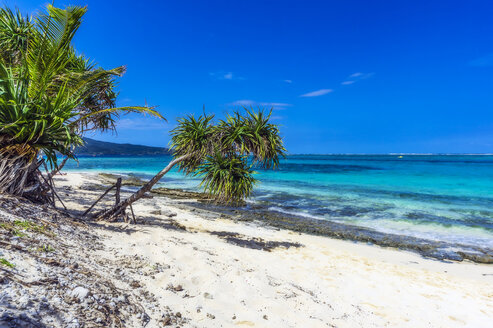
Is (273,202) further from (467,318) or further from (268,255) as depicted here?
(467,318)

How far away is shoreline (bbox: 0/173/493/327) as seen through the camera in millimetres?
3082

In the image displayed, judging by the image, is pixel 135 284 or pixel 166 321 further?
pixel 135 284

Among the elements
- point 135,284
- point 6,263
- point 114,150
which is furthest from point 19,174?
point 114,150

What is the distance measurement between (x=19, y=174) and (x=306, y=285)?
5200 mm

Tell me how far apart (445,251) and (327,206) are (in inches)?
266

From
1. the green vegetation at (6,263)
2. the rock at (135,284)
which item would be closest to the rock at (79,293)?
the green vegetation at (6,263)

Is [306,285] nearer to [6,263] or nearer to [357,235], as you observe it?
[6,263]

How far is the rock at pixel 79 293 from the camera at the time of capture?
2408mm

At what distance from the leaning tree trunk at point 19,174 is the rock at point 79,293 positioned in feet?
9.76

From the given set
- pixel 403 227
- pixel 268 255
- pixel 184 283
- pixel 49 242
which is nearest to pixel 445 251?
pixel 403 227

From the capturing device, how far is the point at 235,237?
8195 millimetres

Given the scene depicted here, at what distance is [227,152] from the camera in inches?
301

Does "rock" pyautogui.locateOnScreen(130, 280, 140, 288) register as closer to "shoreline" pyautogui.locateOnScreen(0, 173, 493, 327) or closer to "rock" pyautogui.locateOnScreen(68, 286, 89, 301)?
"shoreline" pyautogui.locateOnScreen(0, 173, 493, 327)

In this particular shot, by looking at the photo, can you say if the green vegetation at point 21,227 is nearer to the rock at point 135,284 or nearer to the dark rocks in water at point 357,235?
the rock at point 135,284
